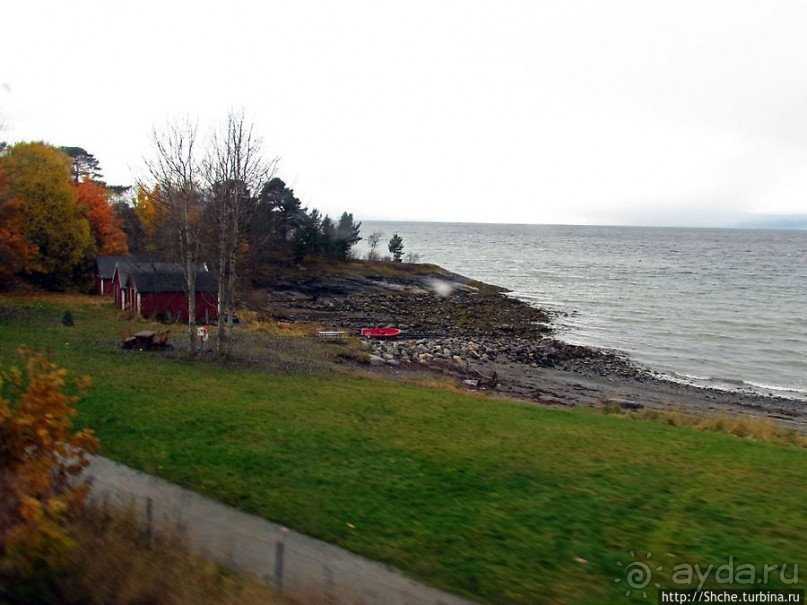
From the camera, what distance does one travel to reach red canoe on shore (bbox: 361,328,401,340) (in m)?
39.4

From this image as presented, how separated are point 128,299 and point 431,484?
34.3 meters

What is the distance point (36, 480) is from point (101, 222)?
5612 centimetres

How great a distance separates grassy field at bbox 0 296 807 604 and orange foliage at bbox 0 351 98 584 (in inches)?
106

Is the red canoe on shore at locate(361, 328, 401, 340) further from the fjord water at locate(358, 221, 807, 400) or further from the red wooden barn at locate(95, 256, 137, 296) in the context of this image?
the red wooden barn at locate(95, 256, 137, 296)

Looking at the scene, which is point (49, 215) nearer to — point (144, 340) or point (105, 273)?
point (105, 273)

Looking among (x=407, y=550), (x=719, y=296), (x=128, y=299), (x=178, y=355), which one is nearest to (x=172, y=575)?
(x=407, y=550)

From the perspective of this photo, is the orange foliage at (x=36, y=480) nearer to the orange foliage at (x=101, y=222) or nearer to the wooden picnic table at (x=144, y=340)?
the wooden picnic table at (x=144, y=340)

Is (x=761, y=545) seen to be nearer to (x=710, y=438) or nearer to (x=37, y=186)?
(x=710, y=438)

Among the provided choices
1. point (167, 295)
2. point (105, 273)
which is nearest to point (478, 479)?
point (167, 295)

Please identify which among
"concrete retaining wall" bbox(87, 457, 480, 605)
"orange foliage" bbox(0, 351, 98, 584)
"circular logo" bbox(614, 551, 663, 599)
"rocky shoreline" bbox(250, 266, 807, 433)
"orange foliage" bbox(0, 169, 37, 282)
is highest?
"orange foliage" bbox(0, 169, 37, 282)

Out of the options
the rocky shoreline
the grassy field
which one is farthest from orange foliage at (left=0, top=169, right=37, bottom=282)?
the grassy field

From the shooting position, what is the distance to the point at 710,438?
14266 mm

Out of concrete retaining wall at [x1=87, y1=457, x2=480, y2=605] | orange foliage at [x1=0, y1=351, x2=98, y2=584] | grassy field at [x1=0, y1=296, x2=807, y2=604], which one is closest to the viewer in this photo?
orange foliage at [x1=0, y1=351, x2=98, y2=584]

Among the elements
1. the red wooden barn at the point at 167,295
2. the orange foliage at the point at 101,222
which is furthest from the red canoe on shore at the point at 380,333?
the orange foliage at the point at 101,222
